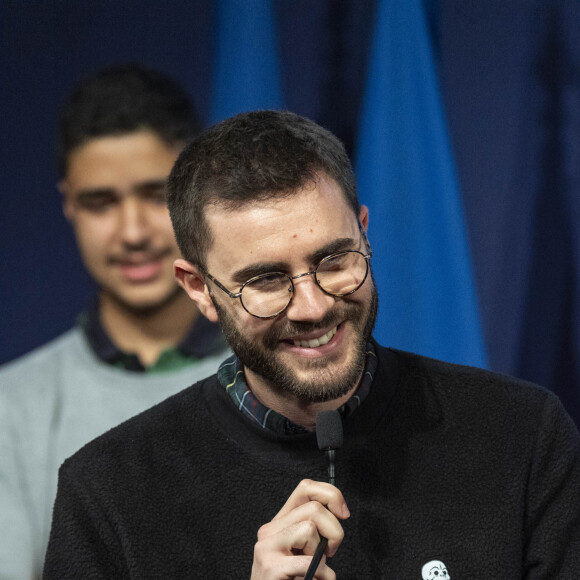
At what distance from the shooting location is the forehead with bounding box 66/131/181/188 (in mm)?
2221

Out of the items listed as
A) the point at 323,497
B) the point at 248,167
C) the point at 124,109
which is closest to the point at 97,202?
the point at 124,109

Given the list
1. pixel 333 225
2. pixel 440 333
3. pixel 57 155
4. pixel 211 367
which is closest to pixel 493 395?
pixel 333 225

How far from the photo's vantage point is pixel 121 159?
2223mm

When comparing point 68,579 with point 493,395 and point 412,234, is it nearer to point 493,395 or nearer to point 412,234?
point 493,395

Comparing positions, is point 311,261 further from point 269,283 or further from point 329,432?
point 329,432

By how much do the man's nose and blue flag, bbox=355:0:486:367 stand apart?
0.89 metres

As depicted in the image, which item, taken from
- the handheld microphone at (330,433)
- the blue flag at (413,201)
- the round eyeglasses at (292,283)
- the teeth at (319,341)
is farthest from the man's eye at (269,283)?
the blue flag at (413,201)

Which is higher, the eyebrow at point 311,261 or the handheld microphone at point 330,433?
the eyebrow at point 311,261

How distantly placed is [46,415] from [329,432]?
1.13m

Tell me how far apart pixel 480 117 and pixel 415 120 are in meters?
0.19

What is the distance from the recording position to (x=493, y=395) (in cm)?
171

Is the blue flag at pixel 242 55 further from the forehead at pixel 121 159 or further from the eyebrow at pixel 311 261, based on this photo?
the eyebrow at pixel 311 261

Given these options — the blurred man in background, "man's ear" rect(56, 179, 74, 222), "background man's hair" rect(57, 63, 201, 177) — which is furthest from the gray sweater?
"background man's hair" rect(57, 63, 201, 177)

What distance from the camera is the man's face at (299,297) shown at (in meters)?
1.49
